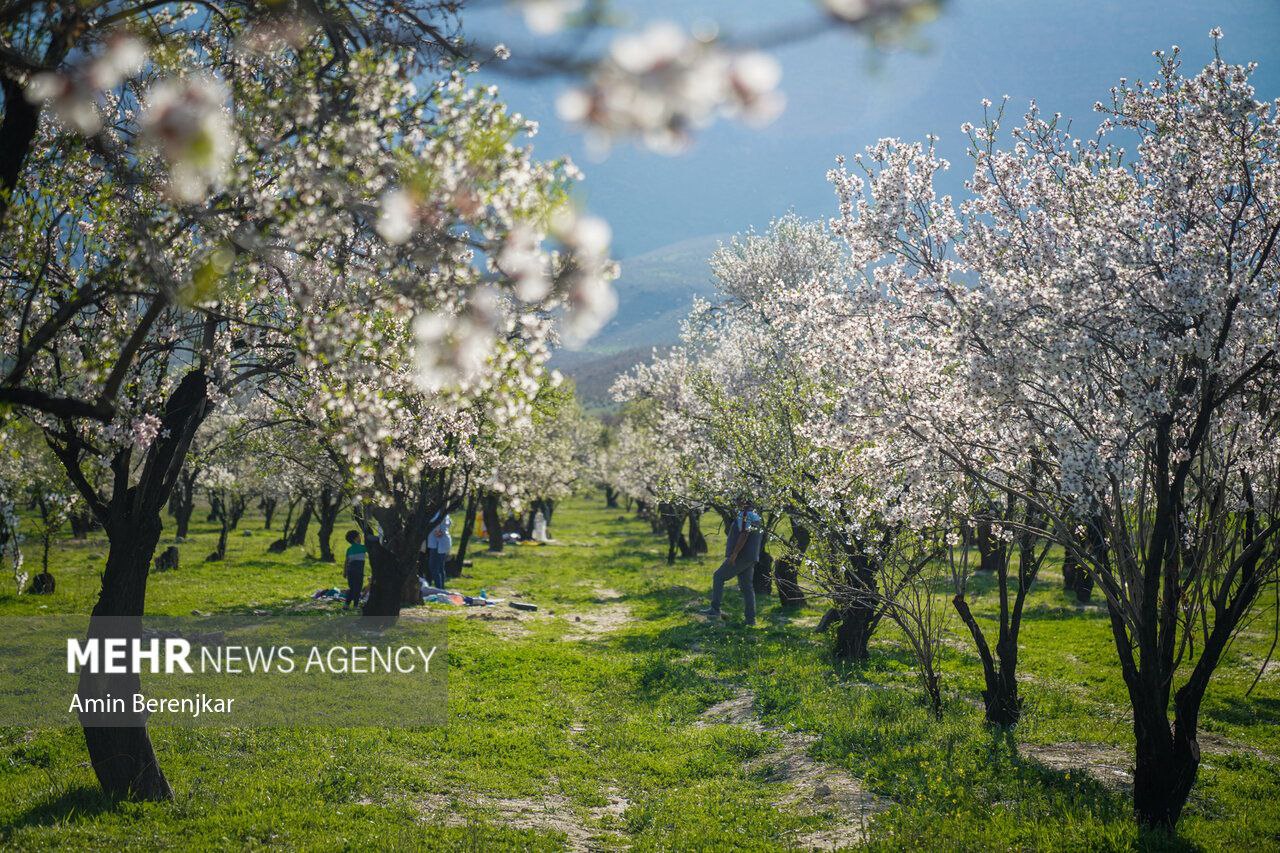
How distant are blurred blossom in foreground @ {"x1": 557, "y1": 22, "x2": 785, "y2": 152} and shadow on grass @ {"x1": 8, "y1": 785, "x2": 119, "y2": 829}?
891cm

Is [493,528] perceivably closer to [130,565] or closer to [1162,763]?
[130,565]

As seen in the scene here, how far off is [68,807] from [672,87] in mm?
9630

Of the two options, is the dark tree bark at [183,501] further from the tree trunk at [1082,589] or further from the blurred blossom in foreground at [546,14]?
the blurred blossom in foreground at [546,14]

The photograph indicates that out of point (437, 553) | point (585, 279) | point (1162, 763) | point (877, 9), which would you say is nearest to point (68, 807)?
point (585, 279)

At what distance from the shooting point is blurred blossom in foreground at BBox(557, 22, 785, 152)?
2.93 meters

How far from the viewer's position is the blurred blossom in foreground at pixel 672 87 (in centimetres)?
293

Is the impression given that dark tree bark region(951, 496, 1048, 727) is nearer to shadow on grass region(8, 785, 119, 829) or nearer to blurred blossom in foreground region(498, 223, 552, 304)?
blurred blossom in foreground region(498, 223, 552, 304)

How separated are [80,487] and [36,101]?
4.80 m

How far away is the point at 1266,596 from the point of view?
27.0 m

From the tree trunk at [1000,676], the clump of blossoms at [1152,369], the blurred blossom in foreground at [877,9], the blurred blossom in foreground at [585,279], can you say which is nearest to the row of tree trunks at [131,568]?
the blurred blossom in foreground at [585,279]

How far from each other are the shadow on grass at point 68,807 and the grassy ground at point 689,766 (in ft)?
0.10

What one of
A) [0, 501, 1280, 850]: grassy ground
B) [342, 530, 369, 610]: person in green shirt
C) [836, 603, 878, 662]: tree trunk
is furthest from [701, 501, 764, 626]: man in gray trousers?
[342, 530, 369, 610]: person in green shirt

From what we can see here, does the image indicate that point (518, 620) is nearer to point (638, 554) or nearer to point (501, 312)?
point (501, 312)

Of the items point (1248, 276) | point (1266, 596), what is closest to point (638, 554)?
point (1266, 596)
